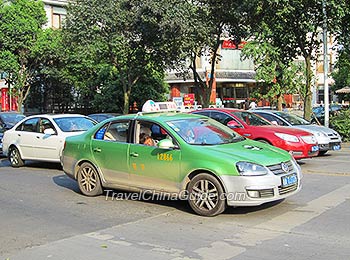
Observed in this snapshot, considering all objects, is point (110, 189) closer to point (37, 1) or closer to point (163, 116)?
point (163, 116)

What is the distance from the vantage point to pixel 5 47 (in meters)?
30.5

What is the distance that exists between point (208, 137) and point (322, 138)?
6.96 metres

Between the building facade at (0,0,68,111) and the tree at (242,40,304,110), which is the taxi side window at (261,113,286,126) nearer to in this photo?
the tree at (242,40,304,110)

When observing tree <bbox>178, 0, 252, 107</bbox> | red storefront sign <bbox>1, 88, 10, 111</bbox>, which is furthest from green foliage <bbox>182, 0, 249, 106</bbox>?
red storefront sign <bbox>1, 88, 10, 111</bbox>

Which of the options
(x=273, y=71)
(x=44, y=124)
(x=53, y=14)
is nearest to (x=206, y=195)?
(x=44, y=124)

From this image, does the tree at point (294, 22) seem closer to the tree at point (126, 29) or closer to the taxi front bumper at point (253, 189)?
the tree at point (126, 29)

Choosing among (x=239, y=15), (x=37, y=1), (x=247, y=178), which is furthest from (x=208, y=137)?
(x=37, y=1)

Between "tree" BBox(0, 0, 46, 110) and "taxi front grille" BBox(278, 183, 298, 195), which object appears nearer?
"taxi front grille" BBox(278, 183, 298, 195)

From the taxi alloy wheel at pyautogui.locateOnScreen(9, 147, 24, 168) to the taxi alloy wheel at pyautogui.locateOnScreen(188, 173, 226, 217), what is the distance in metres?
7.37

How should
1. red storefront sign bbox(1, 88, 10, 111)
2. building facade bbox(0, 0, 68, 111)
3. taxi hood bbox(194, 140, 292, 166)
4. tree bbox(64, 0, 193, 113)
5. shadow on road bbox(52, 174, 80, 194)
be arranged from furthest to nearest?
1. red storefront sign bbox(1, 88, 10, 111)
2. building facade bbox(0, 0, 68, 111)
3. tree bbox(64, 0, 193, 113)
4. shadow on road bbox(52, 174, 80, 194)
5. taxi hood bbox(194, 140, 292, 166)

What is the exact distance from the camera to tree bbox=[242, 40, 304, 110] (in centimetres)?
2022

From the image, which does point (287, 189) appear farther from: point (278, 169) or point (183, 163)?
point (183, 163)

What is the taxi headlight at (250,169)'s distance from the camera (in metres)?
6.79

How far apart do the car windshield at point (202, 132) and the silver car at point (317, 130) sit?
6159 mm
